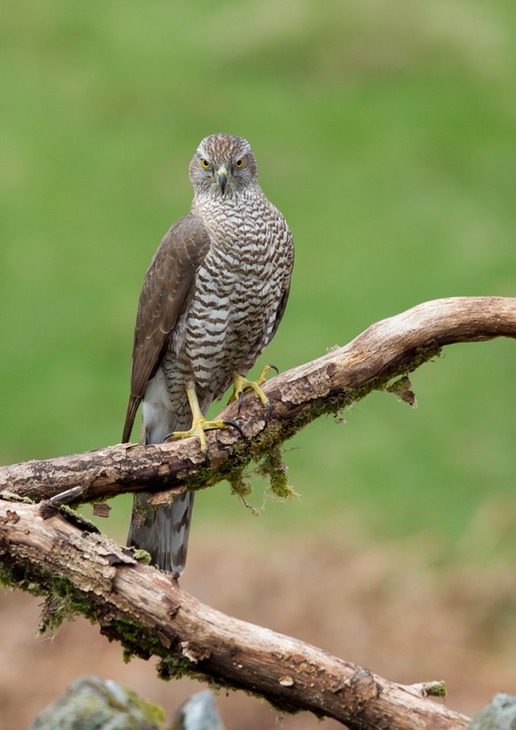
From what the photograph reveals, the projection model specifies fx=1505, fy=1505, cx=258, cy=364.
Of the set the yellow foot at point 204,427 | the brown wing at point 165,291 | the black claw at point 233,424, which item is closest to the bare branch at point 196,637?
the yellow foot at point 204,427

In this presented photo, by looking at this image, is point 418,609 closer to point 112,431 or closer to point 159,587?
point 112,431

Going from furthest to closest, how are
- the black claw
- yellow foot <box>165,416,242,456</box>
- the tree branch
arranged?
the black claw
yellow foot <box>165,416,242,456</box>
the tree branch

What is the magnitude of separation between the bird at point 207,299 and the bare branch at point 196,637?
A: 1366 millimetres

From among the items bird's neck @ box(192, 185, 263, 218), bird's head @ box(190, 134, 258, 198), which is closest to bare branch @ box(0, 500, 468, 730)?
bird's neck @ box(192, 185, 263, 218)

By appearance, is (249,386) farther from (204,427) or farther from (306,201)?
(306,201)

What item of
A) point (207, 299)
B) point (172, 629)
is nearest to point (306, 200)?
point (207, 299)

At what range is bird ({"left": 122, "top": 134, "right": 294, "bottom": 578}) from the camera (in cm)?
673

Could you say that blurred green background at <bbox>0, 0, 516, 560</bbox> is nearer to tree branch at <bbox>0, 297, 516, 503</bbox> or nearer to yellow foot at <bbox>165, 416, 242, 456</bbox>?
yellow foot at <bbox>165, 416, 242, 456</bbox>

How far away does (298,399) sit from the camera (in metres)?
5.91

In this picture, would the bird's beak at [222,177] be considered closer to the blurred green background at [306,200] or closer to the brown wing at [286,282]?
the brown wing at [286,282]

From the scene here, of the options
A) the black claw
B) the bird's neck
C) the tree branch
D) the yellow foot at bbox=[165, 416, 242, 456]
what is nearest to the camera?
the tree branch

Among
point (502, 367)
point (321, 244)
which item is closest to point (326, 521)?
point (502, 367)

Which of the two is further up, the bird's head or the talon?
the bird's head

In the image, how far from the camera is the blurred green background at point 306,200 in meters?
12.5
